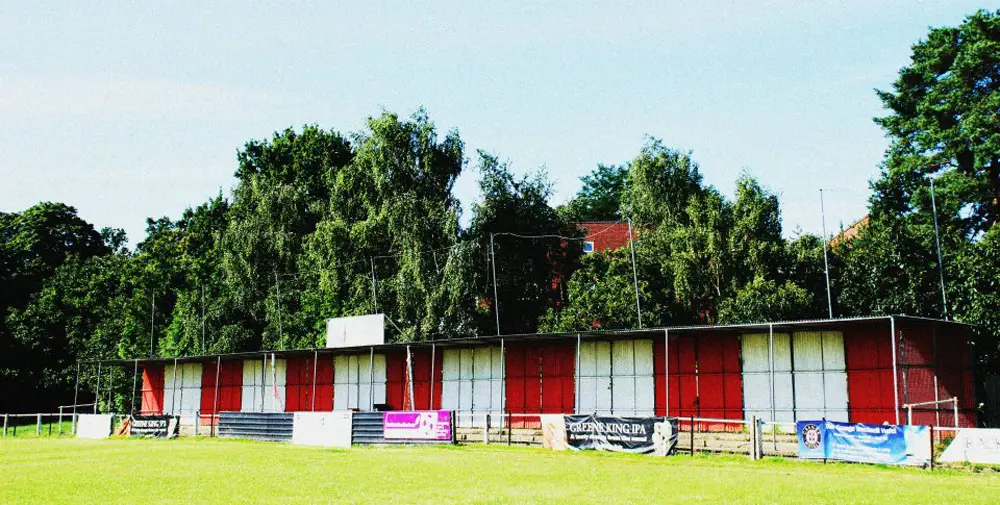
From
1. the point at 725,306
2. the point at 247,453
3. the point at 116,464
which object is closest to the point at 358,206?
the point at 725,306

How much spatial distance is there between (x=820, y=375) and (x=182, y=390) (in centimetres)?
4251

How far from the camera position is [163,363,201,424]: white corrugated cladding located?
6272cm

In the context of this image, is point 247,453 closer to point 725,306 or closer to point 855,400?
point 855,400

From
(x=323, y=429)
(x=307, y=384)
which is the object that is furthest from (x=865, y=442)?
(x=307, y=384)

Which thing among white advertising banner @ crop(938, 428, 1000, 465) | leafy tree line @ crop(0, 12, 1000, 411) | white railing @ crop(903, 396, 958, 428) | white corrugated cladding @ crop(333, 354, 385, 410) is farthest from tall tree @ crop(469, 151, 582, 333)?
white advertising banner @ crop(938, 428, 1000, 465)

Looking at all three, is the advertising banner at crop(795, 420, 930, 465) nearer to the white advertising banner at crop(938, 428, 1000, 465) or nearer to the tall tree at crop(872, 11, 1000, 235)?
the white advertising banner at crop(938, 428, 1000, 465)

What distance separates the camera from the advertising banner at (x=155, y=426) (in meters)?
50.5

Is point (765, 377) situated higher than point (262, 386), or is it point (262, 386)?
point (765, 377)

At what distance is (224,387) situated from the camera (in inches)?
2408

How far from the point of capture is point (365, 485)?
886 inches

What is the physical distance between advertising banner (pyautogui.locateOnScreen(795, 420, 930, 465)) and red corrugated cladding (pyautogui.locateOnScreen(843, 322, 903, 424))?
8.58 m

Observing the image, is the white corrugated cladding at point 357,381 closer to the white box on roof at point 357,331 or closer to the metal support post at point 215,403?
the white box on roof at point 357,331

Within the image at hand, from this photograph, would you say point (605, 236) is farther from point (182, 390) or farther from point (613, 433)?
point (613, 433)

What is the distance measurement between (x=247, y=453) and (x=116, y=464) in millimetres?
5803
